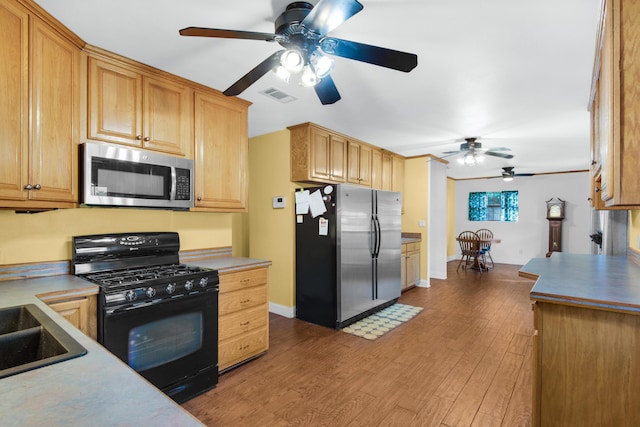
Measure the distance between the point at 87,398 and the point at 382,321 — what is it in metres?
3.42

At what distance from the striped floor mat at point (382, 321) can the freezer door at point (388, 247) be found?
0.56 ft

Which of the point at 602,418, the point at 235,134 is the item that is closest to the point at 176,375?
the point at 235,134

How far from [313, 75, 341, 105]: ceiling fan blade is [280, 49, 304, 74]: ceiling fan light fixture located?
0.84ft

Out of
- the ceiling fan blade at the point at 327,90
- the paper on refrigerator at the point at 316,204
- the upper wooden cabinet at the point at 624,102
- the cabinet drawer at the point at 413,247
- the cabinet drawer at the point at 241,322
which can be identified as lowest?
the cabinet drawer at the point at 241,322

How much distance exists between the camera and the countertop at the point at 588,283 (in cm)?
A: 143

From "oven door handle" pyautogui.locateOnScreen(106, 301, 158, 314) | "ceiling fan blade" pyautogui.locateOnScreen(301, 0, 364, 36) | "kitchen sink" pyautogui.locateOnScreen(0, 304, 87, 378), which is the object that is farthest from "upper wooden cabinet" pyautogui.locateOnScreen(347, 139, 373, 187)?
"kitchen sink" pyautogui.locateOnScreen(0, 304, 87, 378)

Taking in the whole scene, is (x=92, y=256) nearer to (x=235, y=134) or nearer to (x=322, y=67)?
(x=235, y=134)

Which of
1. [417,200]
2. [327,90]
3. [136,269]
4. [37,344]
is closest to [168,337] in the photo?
[136,269]

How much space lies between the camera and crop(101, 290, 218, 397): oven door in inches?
72.3

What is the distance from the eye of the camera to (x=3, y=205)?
5.24 ft

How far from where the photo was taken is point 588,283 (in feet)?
5.81

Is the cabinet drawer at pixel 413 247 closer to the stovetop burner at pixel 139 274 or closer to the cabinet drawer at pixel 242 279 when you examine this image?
the cabinet drawer at pixel 242 279

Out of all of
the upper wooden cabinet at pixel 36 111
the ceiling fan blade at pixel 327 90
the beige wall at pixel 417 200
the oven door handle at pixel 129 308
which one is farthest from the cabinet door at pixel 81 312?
the beige wall at pixel 417 200

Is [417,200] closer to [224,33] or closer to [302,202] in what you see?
[302,202]
